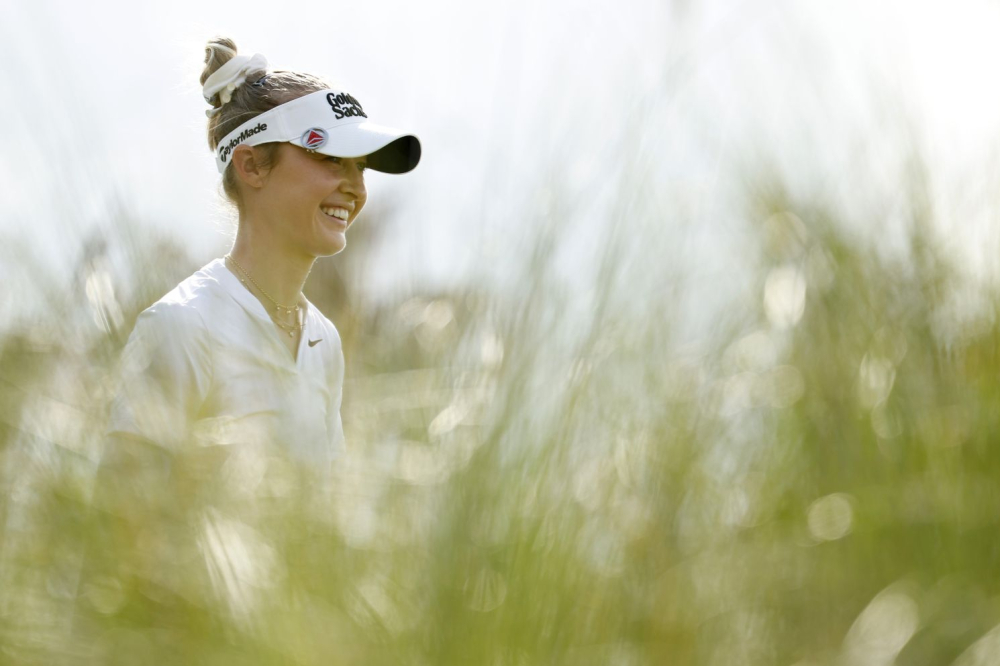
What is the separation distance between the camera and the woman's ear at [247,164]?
2.48 m

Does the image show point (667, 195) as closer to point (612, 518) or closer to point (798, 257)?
point (798, 257)

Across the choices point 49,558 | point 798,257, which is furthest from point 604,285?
point 49,558

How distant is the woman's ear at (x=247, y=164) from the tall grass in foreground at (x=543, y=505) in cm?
133

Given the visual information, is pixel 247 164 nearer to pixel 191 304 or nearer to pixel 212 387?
pixel 191 304

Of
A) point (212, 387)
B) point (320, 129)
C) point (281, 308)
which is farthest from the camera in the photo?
point (320, 129)

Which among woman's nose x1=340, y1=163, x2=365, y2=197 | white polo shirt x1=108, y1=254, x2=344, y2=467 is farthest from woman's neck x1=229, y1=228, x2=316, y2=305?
white polo shirt x1=108, y1=254, x2=344, y2=467

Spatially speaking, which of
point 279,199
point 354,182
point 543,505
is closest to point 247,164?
point 279,199

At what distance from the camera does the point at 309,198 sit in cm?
242

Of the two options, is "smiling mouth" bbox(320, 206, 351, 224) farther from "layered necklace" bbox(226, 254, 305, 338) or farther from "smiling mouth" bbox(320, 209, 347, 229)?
"layered necklace" bbox(226, 254, 305, 338)

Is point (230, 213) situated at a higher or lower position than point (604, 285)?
lower

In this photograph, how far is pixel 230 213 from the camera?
269cm

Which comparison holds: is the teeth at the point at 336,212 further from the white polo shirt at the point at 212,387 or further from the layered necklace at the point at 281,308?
the white polo shirt at the point at 212,387

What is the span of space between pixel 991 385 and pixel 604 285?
18.9 inches

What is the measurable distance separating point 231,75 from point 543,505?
6.42ft
